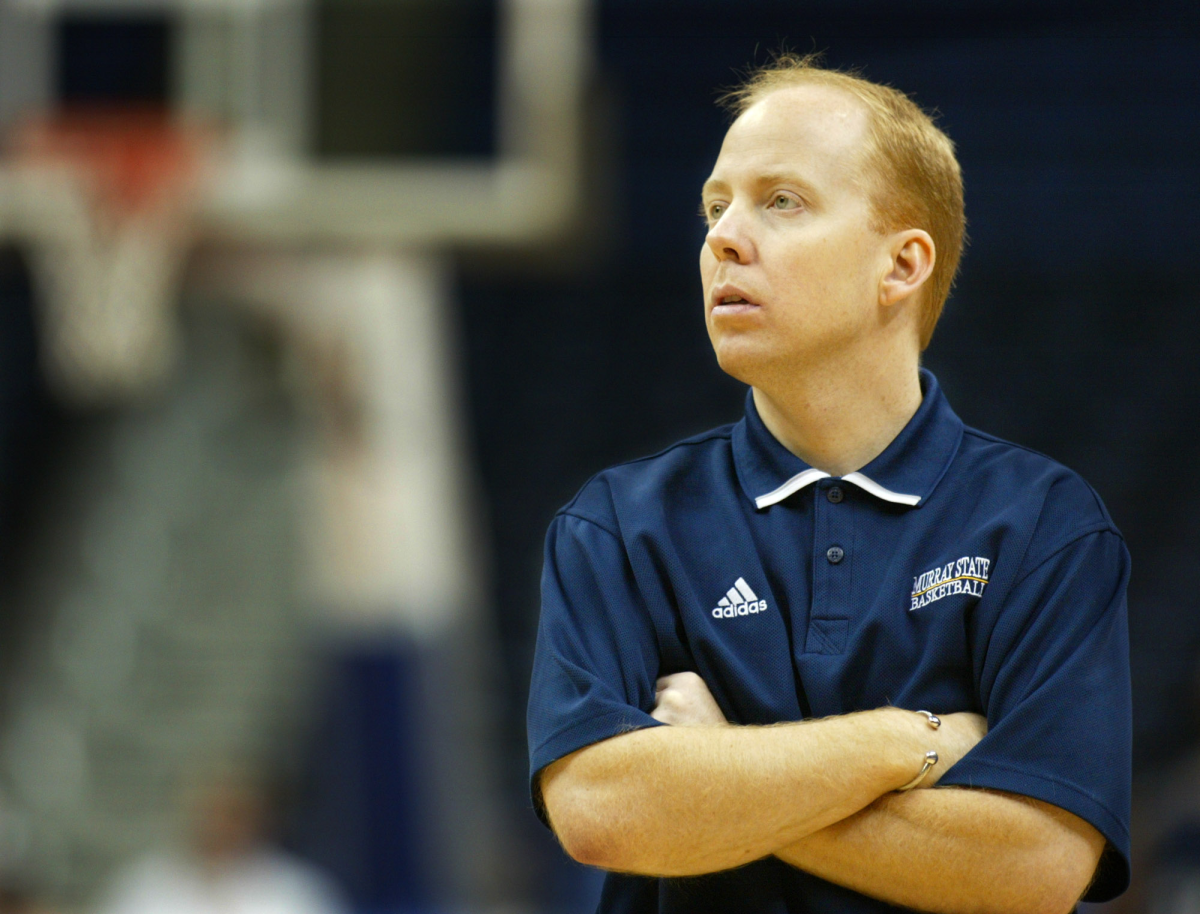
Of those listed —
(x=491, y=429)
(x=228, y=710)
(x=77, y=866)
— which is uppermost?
(x=491, y=429)

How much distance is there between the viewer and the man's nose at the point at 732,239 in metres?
2.13

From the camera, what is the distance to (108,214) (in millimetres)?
11078

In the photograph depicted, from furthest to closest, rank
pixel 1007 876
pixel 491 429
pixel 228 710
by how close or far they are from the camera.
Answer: pixel 491 429 < pixel 228 710 < pixel 1007 876

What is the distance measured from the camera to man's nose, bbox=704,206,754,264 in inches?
83.7

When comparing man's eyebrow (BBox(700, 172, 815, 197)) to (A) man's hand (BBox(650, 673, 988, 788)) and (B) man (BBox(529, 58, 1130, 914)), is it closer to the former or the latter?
(B) man (BBox(529, 58, 1130, 914))

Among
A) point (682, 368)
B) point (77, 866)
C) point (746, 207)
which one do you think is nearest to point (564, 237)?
point (682, 368)

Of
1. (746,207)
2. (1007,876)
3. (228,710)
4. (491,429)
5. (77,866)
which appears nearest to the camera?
(1007,876)

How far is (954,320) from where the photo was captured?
12.5 metres

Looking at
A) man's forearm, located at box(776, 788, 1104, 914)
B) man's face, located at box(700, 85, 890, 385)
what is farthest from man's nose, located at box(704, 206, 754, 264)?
man's forearm, located at box(776, 788, 1104, 914)

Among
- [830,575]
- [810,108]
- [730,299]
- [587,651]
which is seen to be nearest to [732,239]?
Result: [730,299]

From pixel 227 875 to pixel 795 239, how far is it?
752 cm

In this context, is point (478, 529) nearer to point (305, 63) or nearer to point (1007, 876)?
point (305, 63)

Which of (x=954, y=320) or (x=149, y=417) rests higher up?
(x=954, y=320)

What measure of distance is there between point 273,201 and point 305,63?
1.75 metres
